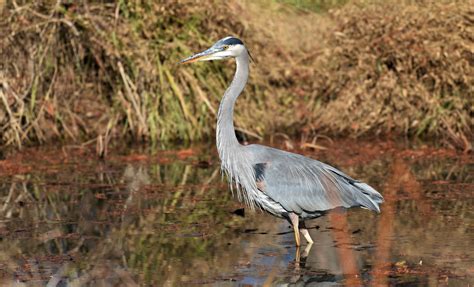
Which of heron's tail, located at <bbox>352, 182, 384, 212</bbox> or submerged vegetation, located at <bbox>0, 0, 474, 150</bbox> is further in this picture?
submerged vegetation, located at <bbox>0, 0, 474, 150</bbox>

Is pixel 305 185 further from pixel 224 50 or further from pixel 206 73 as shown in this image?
pixel 206 73

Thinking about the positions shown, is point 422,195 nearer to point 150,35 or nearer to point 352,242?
point 352,242

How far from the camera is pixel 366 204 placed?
6984 mm

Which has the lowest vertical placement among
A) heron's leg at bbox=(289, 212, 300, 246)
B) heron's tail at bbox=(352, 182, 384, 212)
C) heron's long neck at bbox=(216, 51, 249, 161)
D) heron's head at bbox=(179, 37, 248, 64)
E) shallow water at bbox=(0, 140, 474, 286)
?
shallow water at bbox=(0, 140, 474, 286)

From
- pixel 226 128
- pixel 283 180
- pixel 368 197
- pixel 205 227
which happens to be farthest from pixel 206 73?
pixel 368 197

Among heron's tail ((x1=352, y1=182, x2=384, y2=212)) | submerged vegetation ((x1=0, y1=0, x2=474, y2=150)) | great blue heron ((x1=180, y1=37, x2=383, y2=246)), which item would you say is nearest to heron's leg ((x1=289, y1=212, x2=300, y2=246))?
great blue heron ((x1=180, y1=37, x2=383, y2=246))

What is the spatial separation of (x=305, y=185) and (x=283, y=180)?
0.18 metres

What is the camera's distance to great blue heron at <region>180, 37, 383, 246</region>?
7.01 metres

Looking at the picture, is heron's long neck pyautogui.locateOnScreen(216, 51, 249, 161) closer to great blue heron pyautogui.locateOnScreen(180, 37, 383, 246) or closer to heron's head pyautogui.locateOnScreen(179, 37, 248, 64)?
great blue heron pyautogui.locateOnScreen(180, 37, 383, 246)

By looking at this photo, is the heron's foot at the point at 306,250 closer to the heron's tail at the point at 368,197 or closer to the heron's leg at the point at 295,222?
the heron's leg at the point at 295,222

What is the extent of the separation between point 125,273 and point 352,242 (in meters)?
1.84

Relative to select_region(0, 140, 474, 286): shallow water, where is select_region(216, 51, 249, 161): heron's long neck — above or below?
above

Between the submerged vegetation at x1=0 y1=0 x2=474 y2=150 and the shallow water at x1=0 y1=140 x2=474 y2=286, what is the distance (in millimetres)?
991

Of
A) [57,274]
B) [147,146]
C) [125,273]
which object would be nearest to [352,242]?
[125,273]
